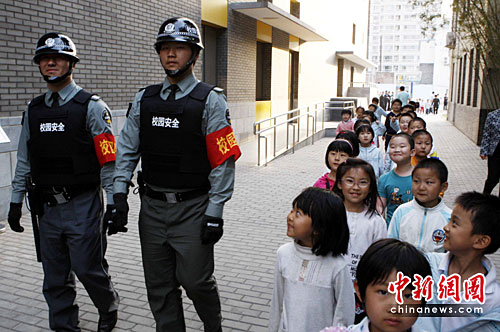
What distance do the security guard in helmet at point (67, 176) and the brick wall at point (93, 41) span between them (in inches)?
147

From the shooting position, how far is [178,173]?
315 centimetres

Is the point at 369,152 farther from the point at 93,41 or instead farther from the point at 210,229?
the point at 93,41

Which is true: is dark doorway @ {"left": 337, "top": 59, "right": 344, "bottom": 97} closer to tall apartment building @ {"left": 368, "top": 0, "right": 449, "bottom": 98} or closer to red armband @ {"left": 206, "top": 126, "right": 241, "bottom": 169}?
red armband @ {"left": 206, "top": 126, "right": 241, "bottom": 169}

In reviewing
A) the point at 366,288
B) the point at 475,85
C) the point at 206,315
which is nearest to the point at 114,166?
the point at 206,315

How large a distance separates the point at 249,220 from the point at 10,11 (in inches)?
178

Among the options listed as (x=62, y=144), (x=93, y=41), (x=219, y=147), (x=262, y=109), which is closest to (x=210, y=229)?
(x=219, y=147)

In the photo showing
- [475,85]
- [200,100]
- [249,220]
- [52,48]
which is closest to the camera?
[200,100]

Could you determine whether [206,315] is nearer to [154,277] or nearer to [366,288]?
[154,277]

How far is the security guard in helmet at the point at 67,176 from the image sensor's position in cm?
354

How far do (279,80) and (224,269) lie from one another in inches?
586

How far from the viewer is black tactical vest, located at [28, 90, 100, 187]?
3533 millimetres

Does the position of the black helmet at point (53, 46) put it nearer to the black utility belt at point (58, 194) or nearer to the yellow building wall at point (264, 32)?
the black utility belt at point (58, 194)

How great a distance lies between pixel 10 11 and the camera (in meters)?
6.81

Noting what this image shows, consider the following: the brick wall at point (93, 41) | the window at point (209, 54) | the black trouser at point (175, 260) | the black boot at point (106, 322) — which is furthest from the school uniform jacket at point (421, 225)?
the window at point (209, 54)
